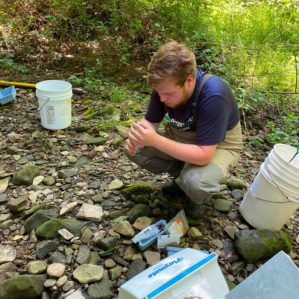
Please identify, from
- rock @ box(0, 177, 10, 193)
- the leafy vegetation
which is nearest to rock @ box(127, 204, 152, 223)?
rock @ box(0, 177, 10, 193)

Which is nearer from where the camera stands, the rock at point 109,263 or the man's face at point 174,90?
the man's face at point 174,90

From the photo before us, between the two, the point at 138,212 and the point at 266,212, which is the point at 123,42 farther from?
the point at 266,212

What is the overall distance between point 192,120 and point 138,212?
2.44 ft

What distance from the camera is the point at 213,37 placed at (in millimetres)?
4711

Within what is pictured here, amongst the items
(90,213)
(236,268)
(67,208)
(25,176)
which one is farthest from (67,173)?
(236,268)

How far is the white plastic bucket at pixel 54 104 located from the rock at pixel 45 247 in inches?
56.7

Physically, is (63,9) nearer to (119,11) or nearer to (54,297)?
(119,11)

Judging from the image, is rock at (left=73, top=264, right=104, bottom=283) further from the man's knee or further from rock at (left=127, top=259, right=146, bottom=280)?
the man's knee

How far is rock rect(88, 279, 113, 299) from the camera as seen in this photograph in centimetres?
178

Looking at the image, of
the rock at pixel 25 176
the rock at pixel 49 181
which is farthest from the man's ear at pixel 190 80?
the rock at pixel 25 176

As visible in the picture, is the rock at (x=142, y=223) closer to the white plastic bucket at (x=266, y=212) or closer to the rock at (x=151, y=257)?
the rock at (x=151, y=257)

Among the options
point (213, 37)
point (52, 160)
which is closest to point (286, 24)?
point (213, 37)

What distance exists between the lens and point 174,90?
6.17 ft

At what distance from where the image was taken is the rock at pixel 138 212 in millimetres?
2293
